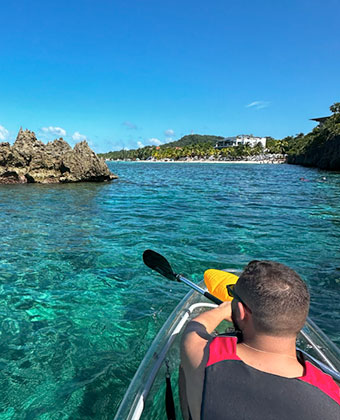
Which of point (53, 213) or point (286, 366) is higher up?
point (286, 366)

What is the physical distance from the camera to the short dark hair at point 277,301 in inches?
57.8

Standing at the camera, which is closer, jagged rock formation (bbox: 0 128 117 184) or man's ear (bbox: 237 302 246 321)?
man's ear (bbox: 237 302 246 321)

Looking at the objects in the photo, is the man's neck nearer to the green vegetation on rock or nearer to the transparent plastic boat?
the transparent plastic boat

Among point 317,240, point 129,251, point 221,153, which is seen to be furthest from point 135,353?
point 221,153

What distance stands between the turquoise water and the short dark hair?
87.8 inches

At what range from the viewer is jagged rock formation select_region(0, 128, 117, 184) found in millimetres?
24672

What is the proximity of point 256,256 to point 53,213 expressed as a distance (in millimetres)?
8705

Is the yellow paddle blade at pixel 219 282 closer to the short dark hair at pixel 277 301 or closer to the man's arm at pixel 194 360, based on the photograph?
the man's arm at pixel 194 360

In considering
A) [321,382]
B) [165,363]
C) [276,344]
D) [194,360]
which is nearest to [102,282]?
[165,363]

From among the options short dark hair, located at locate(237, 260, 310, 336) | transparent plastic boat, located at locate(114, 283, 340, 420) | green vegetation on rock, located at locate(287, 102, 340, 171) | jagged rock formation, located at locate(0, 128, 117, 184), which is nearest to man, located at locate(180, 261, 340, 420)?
short dark hair, located at locate(237, 260, 310, 336)

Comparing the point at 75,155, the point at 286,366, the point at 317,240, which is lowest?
the point at 317,240

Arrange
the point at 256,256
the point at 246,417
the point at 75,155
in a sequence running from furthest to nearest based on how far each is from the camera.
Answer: the point at 75,155 → the point at 256,256 → the point at 246,417

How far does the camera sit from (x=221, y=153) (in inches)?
6280

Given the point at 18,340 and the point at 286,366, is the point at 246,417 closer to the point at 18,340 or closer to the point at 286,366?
the point at 286,366
